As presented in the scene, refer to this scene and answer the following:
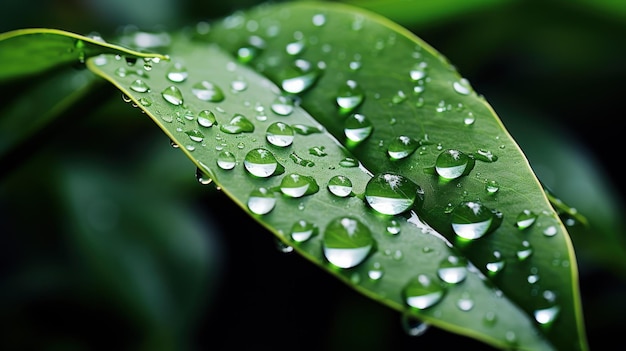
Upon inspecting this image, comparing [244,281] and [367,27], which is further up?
[367,27]

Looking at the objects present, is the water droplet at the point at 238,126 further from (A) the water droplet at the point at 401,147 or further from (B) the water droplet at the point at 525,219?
(B) the water droplet at the point at 525,219

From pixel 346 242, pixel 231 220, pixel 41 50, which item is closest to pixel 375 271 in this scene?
pixel 346 242

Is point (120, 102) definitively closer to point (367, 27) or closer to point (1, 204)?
point (1, 204)

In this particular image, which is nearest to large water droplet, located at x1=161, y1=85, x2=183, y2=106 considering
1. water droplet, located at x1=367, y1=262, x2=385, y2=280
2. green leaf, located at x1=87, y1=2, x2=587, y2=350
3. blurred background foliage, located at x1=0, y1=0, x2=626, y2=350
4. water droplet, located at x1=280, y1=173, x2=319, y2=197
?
green leaf, located at x1=87, y1=2, x2=587, y2=350

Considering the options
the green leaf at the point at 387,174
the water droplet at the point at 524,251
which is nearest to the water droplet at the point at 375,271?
the green leaf at the point at 387,174

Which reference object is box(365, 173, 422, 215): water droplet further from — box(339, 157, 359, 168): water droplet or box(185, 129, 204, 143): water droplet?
box(185, 129, 204, 143): water droplet

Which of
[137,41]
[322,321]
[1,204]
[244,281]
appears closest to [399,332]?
[322,321]
